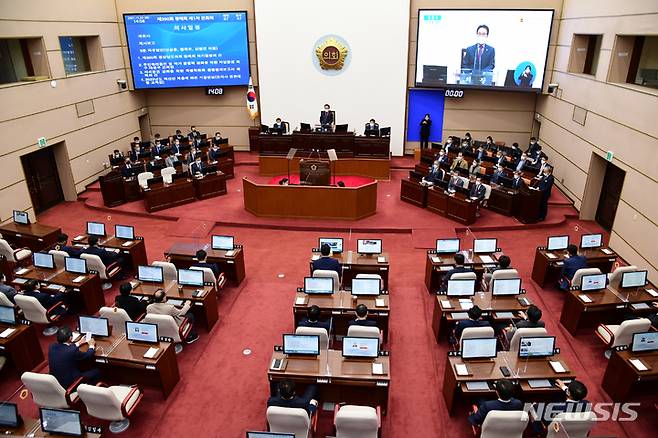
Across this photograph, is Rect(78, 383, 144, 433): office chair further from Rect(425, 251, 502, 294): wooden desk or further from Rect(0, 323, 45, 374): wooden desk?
Rect(425, 251, 502, 294): wooden desk

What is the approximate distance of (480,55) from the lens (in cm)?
1686

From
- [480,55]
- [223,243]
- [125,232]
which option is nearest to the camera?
[223,243]

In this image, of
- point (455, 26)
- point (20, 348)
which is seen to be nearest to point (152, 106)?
point (455, 26)

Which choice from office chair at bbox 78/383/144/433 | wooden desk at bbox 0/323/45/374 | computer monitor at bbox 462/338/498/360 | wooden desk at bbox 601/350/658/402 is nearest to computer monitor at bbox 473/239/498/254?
wooden desk at bbox 601/350/658/402

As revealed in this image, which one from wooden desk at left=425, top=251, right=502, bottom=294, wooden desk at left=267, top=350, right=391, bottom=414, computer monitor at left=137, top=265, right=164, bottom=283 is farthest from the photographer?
wooden desk at left=425, top=251, right=502, bottom=294

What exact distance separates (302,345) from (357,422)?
1560mm

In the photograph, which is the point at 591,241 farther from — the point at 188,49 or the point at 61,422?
the point at 188,49

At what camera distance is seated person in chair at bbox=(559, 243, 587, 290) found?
9375 mm

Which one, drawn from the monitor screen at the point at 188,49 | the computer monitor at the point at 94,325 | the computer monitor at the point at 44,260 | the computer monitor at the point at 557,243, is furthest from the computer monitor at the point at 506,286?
the monitor screen at the point at 188,49

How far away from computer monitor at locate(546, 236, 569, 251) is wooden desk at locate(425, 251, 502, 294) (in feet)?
3.92

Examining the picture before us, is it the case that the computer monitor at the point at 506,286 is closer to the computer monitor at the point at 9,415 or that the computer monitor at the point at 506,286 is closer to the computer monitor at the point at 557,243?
the computer monitor at the point at 557,243

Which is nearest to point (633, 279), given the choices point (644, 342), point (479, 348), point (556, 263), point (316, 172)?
point (556, 263)

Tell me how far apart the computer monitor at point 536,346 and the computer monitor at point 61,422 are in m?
5.86

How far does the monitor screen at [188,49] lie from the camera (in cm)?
1788
